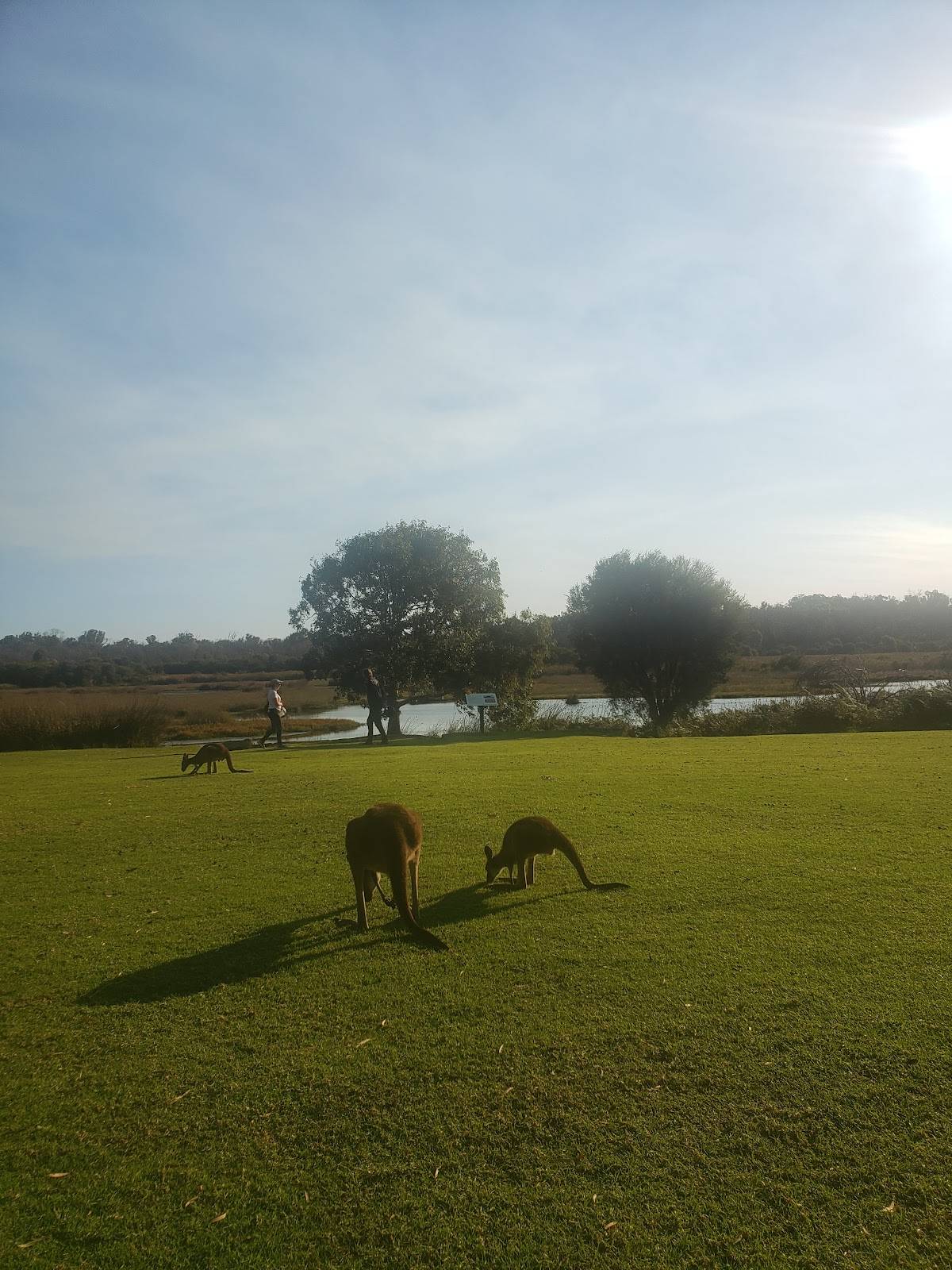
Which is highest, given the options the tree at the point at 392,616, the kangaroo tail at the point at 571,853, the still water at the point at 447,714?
the tree at the point at 392,616

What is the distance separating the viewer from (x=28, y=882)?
24.8 ft

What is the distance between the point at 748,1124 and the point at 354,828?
135 inches

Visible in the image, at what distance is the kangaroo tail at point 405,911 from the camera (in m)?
5.47

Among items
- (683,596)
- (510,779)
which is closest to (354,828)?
(510,779)

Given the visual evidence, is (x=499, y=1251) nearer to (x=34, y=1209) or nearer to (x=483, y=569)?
(x=34, y=1209)

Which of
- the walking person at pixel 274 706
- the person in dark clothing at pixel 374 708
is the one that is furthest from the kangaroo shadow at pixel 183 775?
the person in dark clothing at pixel 374 708

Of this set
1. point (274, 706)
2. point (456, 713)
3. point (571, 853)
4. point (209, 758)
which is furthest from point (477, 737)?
point (571, 853)

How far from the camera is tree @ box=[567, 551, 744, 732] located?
4188 centimetres

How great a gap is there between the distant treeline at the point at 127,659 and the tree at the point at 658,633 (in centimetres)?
1626

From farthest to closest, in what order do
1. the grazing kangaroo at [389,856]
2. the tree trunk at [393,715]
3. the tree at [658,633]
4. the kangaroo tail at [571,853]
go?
the tree at [658,633]
the tree trunk at [393,715]
the kangaroo tail at [571,853]
the grazing kangaroo at [389,856]

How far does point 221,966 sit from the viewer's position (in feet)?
17.4

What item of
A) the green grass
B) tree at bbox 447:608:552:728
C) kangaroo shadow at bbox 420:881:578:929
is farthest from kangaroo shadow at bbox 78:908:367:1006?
tree at bbox 447:608:552:728

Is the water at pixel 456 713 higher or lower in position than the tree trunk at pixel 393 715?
lower

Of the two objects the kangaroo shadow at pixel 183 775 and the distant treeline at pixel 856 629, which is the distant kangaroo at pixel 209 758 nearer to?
the kangaroo shadow at pixel 183 775
